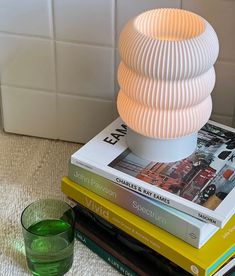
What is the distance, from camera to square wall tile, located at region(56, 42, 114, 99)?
3.47 feet

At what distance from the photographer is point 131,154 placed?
940 mm

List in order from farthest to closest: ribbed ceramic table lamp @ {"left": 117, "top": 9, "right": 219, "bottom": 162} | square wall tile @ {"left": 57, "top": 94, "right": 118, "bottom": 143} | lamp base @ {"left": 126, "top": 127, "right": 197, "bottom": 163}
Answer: square wall tile @ {"left": 57, "top": 94, "right": 118, "bottom": 143} < lamp base @ {"left": 126, "top": 127, "right": 197, "bottom": 163} < ribbed ceramic table lamp @ {"left": 117, "top": 9, "right": 219, "bottom": 162}

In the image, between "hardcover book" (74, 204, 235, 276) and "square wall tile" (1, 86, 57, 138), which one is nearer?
"hardcover book" (74, 204, 235, 276)

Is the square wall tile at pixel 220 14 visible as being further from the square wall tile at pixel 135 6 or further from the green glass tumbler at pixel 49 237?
the green glass tumbler at pixel 49 237

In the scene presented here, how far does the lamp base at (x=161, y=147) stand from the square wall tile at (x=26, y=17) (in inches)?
9.9

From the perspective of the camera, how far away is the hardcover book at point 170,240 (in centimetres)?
84

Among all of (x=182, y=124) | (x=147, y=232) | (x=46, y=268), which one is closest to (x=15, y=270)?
(x=46, y=268)

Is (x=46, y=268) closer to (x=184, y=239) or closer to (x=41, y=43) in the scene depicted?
(x=184, y=239)

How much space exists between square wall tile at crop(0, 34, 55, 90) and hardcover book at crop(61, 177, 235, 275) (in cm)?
25

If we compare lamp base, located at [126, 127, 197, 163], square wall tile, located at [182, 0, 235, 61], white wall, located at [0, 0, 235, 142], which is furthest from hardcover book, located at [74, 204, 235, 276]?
square wall tile, located at [182, 0, 235, 61]

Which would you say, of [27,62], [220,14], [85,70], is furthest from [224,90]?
[27,62]

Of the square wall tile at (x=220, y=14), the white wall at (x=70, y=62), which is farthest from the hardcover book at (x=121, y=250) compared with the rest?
the square wall tile at (x=220, y=14)

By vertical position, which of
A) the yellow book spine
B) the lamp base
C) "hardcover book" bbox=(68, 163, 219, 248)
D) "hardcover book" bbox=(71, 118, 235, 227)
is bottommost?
the yellow book spine

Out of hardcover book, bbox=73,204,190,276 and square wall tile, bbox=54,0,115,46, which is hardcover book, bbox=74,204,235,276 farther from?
square wall tile, bbox=54,0,115,46
